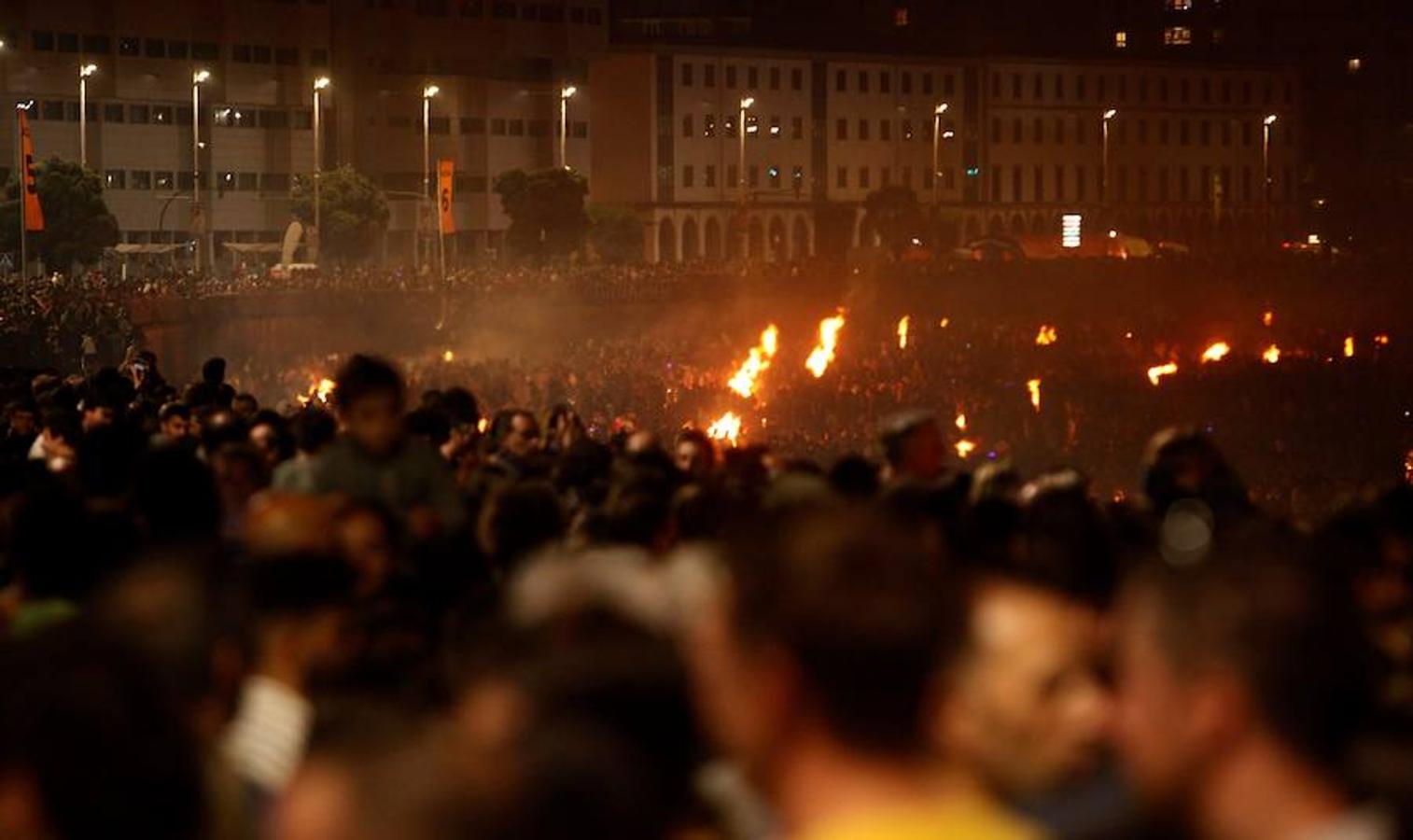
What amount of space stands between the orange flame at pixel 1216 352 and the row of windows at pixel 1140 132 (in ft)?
176

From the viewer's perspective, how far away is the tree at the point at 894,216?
437 feet

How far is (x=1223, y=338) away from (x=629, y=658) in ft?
315

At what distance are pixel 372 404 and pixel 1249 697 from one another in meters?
5.99

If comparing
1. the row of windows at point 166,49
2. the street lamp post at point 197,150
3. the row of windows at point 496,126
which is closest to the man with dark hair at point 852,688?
the street lamp post at point 197,150

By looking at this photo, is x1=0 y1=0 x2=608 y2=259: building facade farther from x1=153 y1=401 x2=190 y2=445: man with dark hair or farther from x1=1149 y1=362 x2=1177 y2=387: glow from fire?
x1=153 y1=401 x2=190 y2=445: man with dark hair

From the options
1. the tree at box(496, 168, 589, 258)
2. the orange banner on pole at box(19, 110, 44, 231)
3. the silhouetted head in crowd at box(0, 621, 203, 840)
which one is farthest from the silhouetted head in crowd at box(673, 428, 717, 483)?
the tree at box(496, 168, 589, 258)

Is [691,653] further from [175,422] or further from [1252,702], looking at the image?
[175,422]

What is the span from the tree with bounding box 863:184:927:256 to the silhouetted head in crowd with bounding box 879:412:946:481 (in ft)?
395

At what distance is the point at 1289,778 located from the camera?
14.4 feet

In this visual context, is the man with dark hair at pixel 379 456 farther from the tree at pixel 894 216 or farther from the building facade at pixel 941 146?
the tree at pixel 894 216

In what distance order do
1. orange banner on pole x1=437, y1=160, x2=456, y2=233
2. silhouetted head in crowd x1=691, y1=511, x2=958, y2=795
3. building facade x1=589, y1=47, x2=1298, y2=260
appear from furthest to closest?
building facade x1=589, y1=47, x2=1298, y2=260
orange banner on pole x1=437, y1=160, x2=456, y2=233
silhouetted head in crowd x1=691, y1=511, x2=958, y2=795

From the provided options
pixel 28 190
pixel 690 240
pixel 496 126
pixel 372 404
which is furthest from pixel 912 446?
pixel 690 240

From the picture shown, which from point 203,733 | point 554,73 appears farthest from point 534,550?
point 554,73

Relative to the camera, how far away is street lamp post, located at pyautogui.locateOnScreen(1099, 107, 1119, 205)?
487 feet
